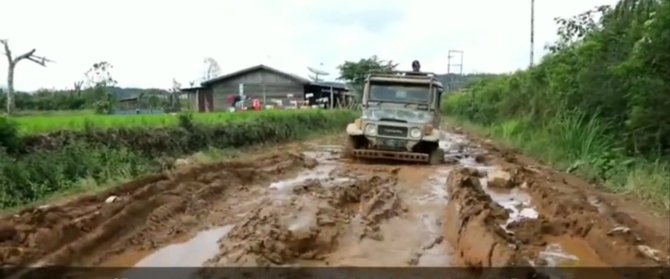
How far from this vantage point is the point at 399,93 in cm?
1639

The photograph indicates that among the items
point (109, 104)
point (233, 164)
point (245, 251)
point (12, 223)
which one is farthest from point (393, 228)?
point (109, 104)

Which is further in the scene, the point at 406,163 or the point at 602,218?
the point at 406,163

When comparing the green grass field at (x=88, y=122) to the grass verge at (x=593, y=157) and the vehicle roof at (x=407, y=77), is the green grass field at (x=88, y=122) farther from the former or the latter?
the grass verge at (x=593, y=157)

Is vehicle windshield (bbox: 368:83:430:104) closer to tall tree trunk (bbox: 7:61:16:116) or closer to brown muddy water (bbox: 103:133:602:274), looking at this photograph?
brown muddy water (bbox: 103:133:602:274)

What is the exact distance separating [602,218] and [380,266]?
312 cm

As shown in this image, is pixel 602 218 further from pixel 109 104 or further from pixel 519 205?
pixel 109 104

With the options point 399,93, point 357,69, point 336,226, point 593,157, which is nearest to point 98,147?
point 336,226

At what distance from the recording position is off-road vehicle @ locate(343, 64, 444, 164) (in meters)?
15.6

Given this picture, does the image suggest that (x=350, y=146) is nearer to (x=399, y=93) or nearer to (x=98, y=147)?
(x=399, y=93)

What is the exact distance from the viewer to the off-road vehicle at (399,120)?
1561cm

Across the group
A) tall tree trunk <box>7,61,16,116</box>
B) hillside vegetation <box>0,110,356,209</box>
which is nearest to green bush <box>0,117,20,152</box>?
hillside vegetation <box>0,110,356,209</box>

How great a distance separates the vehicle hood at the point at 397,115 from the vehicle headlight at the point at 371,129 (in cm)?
16

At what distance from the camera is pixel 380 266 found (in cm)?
644

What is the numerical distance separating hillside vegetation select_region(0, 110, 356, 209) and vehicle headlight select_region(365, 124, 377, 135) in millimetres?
3922
